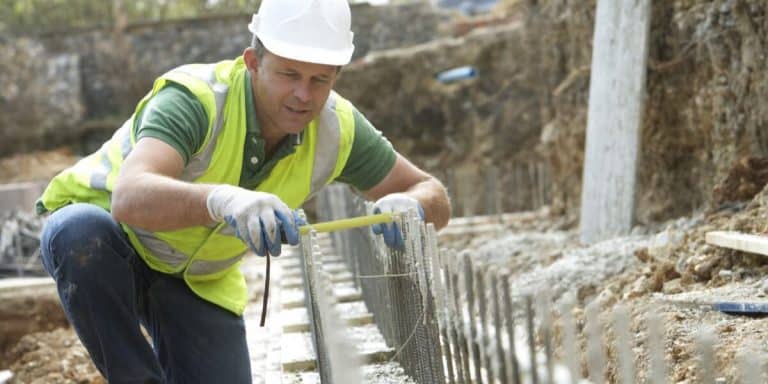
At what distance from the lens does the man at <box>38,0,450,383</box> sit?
8.75 feet

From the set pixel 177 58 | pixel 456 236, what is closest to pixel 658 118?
pixel 456 236

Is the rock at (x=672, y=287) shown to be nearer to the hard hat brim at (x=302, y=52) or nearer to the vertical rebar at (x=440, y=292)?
the vertical rebar at (x=440, y=292)

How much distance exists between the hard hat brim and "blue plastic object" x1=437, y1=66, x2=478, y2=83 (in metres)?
10.8

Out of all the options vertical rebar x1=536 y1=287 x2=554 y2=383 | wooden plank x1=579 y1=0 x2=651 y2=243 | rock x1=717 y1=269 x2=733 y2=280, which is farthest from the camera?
wooden plank x1=579 y1=0 x2=651 y2=243

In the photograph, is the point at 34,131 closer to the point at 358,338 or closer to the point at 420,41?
the point at 420,41

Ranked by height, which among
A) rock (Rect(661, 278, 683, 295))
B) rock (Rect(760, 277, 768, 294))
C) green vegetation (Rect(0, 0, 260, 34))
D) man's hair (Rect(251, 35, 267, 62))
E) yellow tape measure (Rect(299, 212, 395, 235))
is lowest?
rock (Rect(661, 278, 683, 295))

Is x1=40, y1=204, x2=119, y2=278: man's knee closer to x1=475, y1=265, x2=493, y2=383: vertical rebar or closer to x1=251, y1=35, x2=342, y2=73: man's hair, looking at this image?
x1=251, y1=35, x2=342, y2=73: man's hair

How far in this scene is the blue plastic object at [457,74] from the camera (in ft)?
44.4

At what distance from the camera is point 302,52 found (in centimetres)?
285

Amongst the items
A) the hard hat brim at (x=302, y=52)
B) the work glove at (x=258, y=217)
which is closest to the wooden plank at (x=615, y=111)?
the hard hat brim at (x=302, y=52)

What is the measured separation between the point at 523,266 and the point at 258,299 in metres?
2.17

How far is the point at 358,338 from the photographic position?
13.8 feet

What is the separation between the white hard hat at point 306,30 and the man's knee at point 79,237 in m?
0.77

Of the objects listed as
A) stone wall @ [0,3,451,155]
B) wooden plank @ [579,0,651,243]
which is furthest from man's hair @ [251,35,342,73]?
stone wall @ [0,3,451,155]
